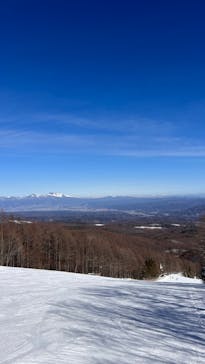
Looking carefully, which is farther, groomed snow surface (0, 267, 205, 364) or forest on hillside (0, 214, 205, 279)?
forest on hillside (0, 214, 205, 279)

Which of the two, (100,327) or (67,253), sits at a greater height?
(100,327)

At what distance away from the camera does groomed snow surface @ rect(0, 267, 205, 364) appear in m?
7.82

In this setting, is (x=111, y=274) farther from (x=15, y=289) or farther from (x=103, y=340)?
(x=103, y=340)

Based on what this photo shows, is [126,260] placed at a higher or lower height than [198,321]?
lower

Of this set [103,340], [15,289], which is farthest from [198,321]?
[15,289]

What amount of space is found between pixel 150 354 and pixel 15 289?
953cm

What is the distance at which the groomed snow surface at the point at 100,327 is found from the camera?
7.82 meters

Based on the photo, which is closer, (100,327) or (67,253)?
(100,327)

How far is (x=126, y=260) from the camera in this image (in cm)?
7156

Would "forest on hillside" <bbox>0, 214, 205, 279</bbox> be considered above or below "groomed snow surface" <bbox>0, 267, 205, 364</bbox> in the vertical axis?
below

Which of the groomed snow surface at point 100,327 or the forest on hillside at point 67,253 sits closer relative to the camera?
the groomed snow surface at point 100,327

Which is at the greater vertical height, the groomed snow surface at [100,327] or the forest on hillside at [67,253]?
the groomed snow surface at [100,327]

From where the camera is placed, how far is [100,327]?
10016 mm

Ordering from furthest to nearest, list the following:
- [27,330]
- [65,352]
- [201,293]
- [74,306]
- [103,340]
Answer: [201,293] → [74,306] → [27,330] → [103,340] → [65,352]
